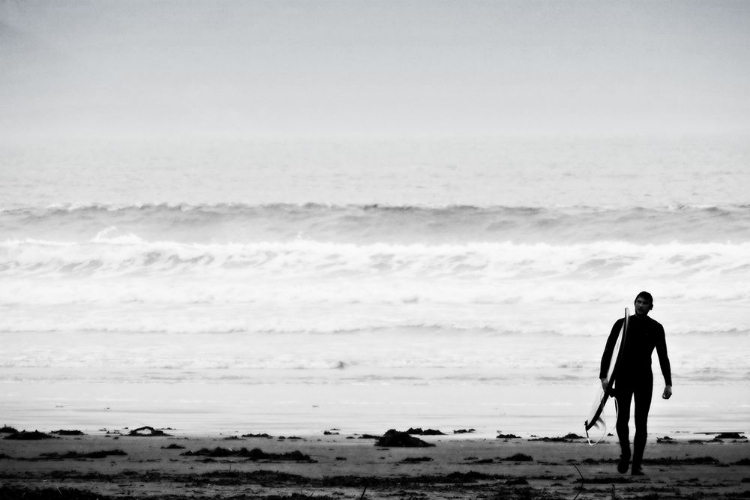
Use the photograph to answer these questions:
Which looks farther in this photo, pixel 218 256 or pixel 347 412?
pixel 218 256

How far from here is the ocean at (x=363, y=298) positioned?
8.80 metres

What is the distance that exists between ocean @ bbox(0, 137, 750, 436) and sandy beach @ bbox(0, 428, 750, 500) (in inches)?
29.4

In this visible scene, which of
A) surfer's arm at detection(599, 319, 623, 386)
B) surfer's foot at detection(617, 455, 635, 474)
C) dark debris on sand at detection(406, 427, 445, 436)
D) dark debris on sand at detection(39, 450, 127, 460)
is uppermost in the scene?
surfer's arm at detection(599, 319, 623, 386)

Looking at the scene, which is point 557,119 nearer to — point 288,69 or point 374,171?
point 288,69

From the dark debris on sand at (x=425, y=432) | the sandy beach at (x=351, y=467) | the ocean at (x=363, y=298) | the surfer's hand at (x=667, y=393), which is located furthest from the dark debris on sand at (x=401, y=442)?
the surfer's hand at (x=667, y=393)

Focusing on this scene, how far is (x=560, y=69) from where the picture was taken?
76688 mm

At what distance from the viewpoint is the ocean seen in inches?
347

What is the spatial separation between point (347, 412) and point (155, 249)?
16.1m

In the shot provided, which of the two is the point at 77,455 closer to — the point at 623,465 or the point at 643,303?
the point at 623,465

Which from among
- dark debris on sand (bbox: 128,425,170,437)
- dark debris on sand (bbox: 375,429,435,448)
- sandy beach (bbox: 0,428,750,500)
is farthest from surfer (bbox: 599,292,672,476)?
dark debris on sand (bbox: 128,425,170,437)

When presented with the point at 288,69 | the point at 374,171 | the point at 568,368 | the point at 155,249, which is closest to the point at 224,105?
the point at 288,69

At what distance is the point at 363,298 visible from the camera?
17078mm

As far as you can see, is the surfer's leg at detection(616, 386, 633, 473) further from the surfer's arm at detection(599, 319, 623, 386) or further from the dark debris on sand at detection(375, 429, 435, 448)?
the dark debris on sand at detection(375, 429, 435, 448)

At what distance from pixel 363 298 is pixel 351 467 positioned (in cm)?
1143
